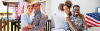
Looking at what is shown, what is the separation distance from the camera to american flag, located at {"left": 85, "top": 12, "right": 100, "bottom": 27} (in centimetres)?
167

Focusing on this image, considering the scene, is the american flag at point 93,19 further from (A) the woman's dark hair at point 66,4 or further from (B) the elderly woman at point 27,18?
(B) the elderly woman at point 27,18

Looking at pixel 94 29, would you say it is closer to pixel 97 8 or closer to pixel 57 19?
pixel 97 8

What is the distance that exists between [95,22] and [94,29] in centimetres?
18

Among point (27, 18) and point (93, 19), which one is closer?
point (27, 18)

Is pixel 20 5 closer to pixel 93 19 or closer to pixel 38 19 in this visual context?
pixel 38 19

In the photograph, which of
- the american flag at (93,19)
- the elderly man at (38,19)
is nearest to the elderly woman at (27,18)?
the elderly man at (38,19)

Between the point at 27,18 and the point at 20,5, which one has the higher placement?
the point at 20,5

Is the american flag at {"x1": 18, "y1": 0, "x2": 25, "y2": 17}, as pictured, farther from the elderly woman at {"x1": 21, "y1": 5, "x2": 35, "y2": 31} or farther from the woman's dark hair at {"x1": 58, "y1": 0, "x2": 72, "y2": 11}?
the woman's dark hair at {"x1": 58, "y1": 0, "x2": 72, "y2": 11}

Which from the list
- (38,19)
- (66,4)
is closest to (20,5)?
(38,19)

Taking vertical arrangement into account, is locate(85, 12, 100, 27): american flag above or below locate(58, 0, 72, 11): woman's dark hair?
below

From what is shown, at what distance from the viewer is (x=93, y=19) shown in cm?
172

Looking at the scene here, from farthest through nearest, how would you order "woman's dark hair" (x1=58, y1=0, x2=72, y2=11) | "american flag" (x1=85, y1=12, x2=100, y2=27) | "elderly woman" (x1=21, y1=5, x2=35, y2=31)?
"american flag" (x1=85, y1=12, x2=100, y2=27)
"woman's dark hair" (x1=58, y1=0, x2=72, y2=11)
"elderly woman" (x1=21, y1=5, x2=35, y2=31)

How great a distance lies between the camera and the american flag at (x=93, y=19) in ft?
5.48

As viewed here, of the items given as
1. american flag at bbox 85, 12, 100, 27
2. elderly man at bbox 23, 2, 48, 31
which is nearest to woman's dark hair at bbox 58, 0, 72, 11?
elderly man at bbox 23, 2, 48, 31
